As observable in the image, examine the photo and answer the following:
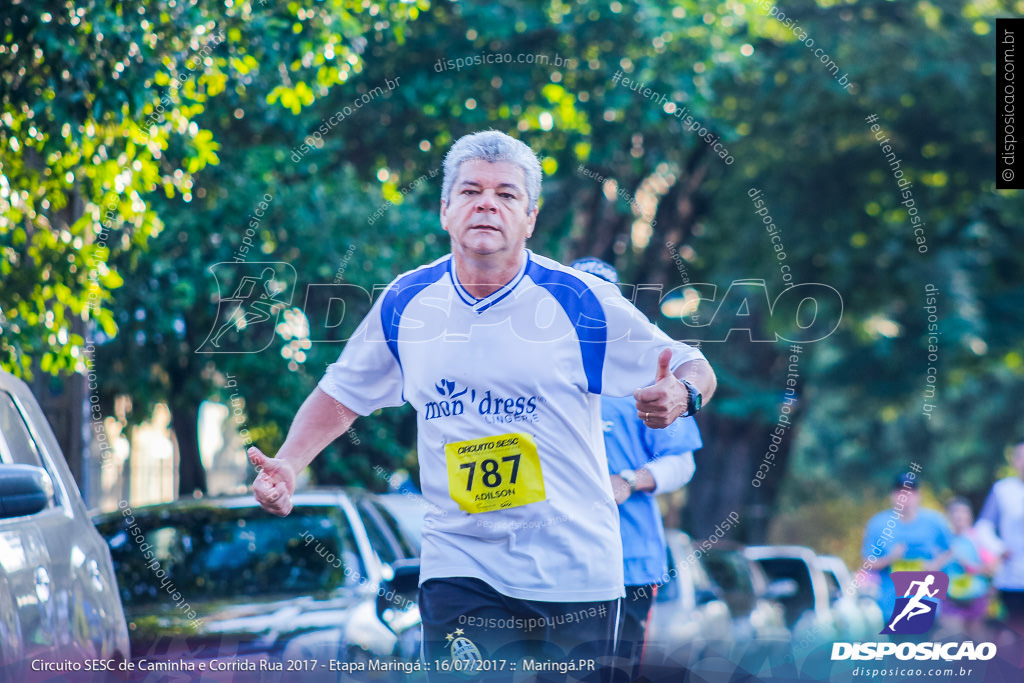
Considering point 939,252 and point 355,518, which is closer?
point 355,518

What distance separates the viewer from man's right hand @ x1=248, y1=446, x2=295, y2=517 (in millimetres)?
3490

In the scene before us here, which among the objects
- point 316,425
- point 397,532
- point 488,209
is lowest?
point 397,532

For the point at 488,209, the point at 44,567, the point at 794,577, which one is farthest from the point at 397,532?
the point at 794,577

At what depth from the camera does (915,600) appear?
261 inches

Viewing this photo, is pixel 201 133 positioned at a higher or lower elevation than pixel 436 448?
higher

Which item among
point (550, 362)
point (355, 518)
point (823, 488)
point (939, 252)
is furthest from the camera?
point (823, 488)

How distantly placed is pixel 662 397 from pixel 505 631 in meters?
0.83

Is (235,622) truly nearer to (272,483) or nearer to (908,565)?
(272,483)

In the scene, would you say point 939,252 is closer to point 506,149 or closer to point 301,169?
point 301,169

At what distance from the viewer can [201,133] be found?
6676 millimetres

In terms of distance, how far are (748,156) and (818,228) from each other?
46.5 inches

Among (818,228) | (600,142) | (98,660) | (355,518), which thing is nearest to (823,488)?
(818,228)

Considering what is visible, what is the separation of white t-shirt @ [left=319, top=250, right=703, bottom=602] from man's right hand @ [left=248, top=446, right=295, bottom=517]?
37 centimetres

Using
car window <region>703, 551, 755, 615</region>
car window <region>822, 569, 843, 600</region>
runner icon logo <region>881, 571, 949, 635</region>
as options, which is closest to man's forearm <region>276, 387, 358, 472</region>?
runner icon logo <region>881, 571, 949, 635</region>
